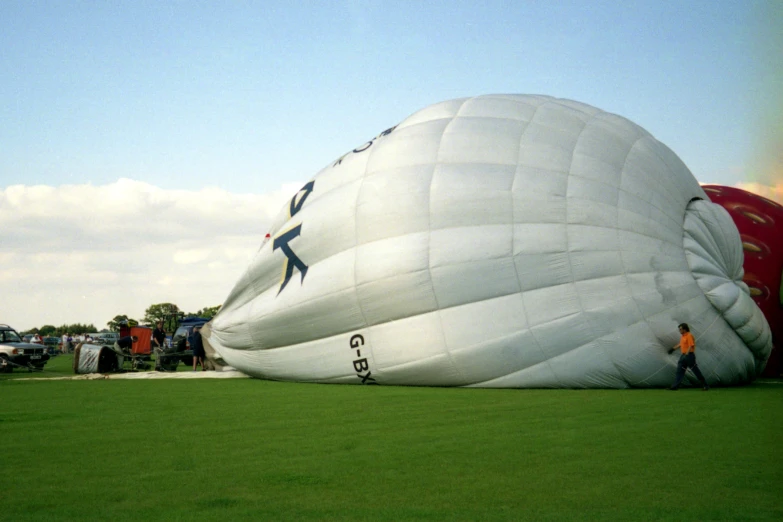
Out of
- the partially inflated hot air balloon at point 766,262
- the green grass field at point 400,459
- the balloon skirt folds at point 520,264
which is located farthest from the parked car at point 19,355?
the partially inflated hot air balloon at point 766,262

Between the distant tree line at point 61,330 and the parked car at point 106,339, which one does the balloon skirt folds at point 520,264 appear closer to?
the parked car at point 106,339

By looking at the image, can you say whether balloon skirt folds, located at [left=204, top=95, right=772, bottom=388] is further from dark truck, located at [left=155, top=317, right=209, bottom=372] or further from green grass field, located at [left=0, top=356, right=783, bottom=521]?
dark truck, located at [left=155, top=317, right=209, bottom=372]

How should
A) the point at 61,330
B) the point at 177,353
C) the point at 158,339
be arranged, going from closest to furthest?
the point at 177,353 → the point at 158,339 → the point at 61,330

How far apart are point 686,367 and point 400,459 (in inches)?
278

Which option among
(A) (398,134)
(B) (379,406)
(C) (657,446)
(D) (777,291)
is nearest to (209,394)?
(B) (379,406)

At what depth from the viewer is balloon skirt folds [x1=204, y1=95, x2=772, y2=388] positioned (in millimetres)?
11875

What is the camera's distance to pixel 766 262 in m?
15.7

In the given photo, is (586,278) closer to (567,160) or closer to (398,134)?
(567,160)

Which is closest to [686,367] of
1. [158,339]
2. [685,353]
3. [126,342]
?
[685,353]

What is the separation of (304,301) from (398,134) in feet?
11.1

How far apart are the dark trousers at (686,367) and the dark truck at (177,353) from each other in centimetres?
1290

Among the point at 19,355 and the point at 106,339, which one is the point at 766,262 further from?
the point at 106,339

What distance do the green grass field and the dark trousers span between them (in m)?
1.09

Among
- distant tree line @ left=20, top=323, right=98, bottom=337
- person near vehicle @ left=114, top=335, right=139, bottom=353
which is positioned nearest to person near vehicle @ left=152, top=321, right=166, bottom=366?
person near vehicle @ left=114, top=335, right=139, bottom=353
